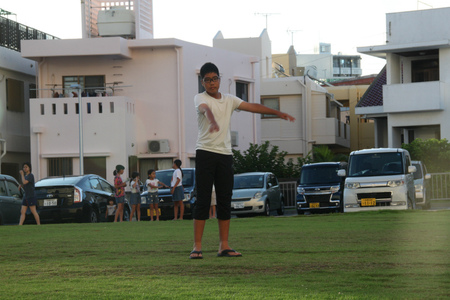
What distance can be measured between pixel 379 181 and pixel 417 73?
1805 cm

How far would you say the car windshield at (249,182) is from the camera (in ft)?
96.6

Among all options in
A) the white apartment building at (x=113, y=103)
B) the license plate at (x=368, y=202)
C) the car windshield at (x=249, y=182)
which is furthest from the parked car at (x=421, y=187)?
the white apartment building at (x=113, y=103)

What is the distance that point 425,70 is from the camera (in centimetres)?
4031

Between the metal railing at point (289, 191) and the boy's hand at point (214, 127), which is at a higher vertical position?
the boy's hand at point (214, 127)

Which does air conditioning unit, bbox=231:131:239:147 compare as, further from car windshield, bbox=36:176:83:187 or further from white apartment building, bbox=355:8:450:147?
car windshield, bbox=36:176:83:187

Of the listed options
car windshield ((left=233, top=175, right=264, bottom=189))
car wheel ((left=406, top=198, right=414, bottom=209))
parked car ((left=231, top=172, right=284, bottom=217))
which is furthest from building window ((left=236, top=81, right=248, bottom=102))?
car wheel ((left=406, top=198, right=414, bottom=209))

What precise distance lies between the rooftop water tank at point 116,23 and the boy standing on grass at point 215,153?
34.7m

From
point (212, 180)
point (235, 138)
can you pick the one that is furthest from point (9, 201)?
point (235, 138)

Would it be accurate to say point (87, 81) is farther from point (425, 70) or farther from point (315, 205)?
point (315, 205)

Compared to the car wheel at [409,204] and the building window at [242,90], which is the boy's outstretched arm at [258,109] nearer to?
the car wheel at [409,204]

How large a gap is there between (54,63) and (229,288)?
3689cm

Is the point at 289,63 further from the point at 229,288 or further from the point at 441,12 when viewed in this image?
the point at 229,288

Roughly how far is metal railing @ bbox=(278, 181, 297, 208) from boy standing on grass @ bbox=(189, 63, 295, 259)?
93.2 ft

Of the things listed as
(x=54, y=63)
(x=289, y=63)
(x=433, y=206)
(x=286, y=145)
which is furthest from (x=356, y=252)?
(x=289, y=63)
